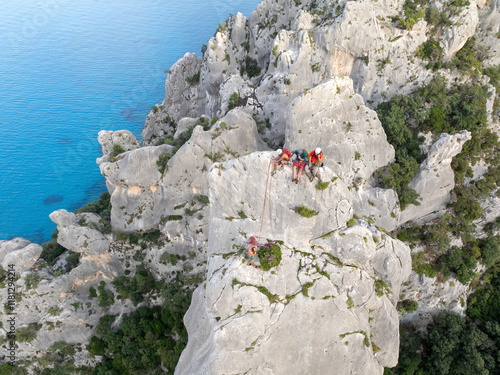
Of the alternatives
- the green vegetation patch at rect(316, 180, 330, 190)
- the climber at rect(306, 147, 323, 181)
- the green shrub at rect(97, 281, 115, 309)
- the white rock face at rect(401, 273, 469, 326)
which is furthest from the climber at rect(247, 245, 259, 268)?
the green shrub at rect(97, 281, 115, 309)

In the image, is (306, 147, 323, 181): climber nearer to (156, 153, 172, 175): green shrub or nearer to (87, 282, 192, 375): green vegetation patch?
(156, 153, 172, 175): green shrub

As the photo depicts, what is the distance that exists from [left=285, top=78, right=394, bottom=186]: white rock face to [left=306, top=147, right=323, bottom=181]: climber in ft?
30.1

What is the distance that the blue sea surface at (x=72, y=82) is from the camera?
5175cm

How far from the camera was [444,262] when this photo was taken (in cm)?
2619

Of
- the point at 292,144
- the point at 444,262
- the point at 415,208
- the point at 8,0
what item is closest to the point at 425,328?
the point at 444,262

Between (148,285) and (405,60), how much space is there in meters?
37.4

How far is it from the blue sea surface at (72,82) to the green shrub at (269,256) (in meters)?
46.8

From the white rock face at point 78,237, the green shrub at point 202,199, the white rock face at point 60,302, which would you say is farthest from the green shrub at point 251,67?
the white rock face at point 60,302

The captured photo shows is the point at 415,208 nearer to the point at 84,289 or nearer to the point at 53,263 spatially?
the point at 84,289

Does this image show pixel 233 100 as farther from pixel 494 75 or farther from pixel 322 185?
pixel 494 75

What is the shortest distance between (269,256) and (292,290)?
251 cm

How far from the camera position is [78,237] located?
90.8ft

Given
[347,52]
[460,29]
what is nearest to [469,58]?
[460,29]

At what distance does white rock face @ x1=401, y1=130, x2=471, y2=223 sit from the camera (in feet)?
77.3
